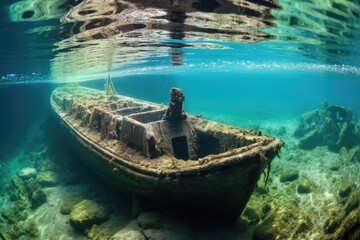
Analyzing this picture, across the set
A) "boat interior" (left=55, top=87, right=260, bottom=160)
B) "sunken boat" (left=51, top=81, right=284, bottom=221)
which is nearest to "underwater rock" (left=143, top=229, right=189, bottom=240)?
"sunken boat" (left=51, top=81, right=284, bottom=221)

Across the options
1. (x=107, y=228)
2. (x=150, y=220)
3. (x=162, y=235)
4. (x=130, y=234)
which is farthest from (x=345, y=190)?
(x=107, y=228)

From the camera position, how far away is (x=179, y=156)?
14023 mm

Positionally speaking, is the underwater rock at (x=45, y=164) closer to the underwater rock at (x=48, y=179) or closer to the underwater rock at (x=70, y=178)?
the underwater rock at (x=48, y=179)

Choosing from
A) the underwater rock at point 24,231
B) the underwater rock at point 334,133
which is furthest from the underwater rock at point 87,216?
the underwater rock at point 334,133

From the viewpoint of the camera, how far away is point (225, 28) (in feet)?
54.4

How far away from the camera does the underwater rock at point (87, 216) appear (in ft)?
42.1

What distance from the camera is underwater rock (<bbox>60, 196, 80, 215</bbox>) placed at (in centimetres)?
1530

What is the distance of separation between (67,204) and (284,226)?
37.9 feet

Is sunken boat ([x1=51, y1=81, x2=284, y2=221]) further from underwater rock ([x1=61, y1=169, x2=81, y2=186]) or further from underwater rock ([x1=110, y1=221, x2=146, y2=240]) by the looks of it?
underwater rock ([x1=61, y1=169, x2=81, y2=186])

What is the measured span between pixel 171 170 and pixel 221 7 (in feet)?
24.4

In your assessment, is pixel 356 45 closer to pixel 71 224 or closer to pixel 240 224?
pixel 240 224

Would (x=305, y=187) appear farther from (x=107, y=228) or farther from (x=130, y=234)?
(x=107, y=228)

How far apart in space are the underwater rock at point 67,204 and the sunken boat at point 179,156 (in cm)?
246

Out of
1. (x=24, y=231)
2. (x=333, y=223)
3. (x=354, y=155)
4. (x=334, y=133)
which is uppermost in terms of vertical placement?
(x=333, y=223)
